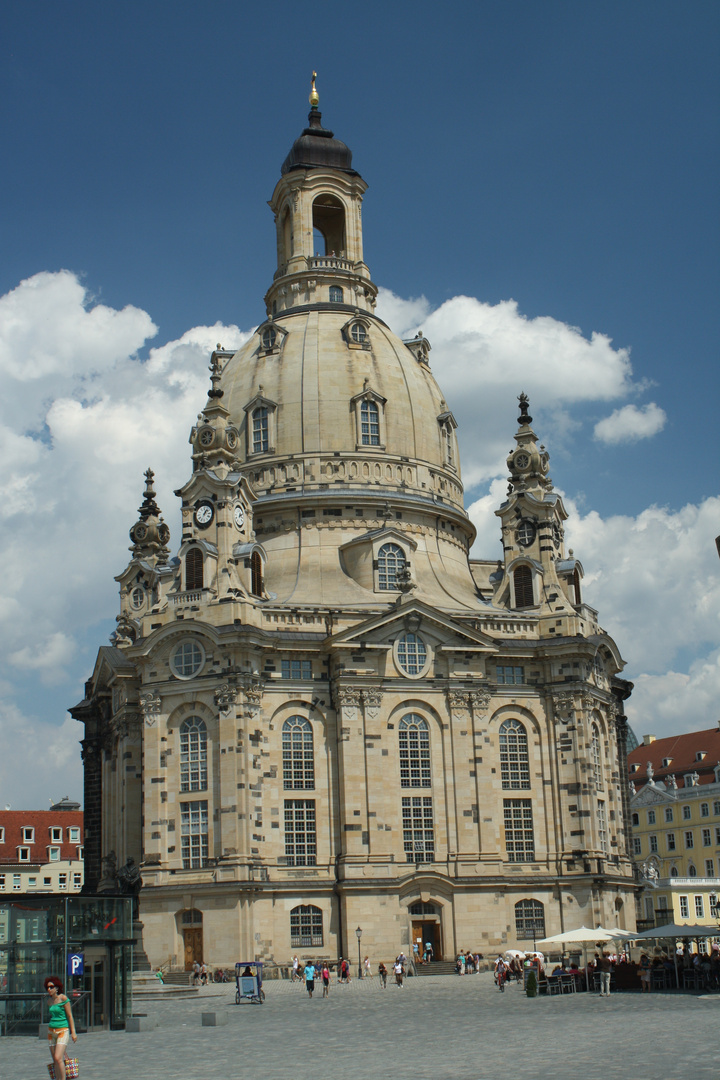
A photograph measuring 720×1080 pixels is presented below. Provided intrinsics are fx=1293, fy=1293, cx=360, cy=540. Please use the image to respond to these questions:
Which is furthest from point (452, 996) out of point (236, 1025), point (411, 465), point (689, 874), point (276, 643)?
point (689, 874)

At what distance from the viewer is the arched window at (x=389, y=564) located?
73.9 m

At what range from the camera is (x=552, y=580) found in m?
76.8

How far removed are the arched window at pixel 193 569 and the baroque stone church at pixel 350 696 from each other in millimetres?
123

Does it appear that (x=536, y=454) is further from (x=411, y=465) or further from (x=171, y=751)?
(x=171, y=751)

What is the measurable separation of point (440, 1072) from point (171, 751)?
143 ft

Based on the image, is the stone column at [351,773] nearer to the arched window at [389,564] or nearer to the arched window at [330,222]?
the arched window at [389,564]

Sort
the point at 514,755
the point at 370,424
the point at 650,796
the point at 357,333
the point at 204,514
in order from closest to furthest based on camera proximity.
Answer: the point at 514,755, the point at 204,514, the point at 370,424, the point at 357,333, the point at 650,796

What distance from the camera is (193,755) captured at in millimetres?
67125

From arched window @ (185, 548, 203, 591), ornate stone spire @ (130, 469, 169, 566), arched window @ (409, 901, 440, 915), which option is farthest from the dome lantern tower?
arched window @ (409, 901, 440, 915)

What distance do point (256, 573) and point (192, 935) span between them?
779 inches

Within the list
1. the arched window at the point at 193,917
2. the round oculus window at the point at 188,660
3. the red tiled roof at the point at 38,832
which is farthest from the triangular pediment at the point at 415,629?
the red tiled roof at the point at 38,832

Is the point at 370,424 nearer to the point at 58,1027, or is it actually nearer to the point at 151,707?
the point at 151,707

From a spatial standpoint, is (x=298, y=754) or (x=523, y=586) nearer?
(x=298, y=754)

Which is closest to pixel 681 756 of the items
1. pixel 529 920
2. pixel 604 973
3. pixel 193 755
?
pixel 529 920
